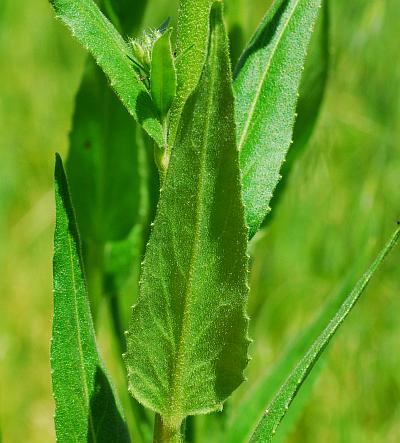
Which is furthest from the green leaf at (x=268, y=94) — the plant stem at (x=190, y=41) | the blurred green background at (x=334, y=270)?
the blurred green background at (x=334, y=270)

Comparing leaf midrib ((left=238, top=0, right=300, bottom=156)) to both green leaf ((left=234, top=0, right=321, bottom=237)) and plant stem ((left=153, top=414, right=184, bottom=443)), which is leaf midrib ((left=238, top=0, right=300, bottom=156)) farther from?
plant stem ((left=153, top=414, right=184, bottom=443))

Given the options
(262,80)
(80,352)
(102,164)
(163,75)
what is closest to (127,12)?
(102,164)

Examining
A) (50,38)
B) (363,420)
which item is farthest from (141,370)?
(50,38)

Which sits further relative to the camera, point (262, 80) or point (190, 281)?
point (262, 80)

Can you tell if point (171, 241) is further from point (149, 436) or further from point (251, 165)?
point (149, 436)

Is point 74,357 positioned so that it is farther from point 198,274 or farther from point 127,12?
point 127,12

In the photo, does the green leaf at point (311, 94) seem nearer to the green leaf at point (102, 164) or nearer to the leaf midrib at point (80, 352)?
the green leaf at point (102, 164)
